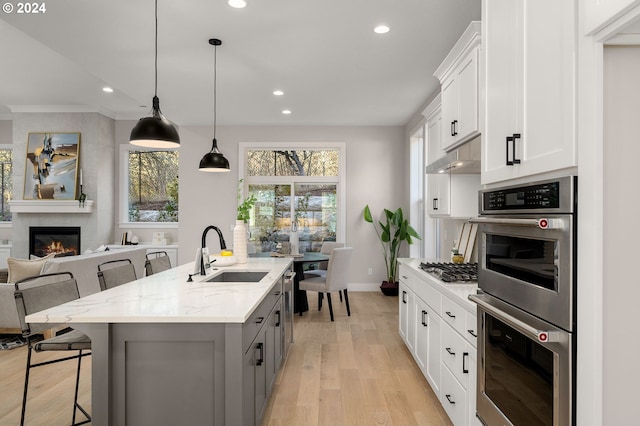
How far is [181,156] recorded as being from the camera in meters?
6.59

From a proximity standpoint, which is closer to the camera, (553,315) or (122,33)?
(553,315)

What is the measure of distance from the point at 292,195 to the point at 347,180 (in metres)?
1.00

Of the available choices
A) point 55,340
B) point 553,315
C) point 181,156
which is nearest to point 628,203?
point 553,315

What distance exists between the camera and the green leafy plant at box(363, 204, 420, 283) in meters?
6.02

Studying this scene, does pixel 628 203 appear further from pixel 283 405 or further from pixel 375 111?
pixel 375 111

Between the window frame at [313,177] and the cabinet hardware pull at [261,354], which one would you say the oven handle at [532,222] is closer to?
the cabinet hardware pull at [261,354]

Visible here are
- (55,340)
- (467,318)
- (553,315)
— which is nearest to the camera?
(553,315)

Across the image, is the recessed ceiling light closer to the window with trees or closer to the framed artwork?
the window with trees

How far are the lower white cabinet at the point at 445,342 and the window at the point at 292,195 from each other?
3.42 m

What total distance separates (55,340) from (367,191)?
5.14 meters

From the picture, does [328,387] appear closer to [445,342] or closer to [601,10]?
[445,342]

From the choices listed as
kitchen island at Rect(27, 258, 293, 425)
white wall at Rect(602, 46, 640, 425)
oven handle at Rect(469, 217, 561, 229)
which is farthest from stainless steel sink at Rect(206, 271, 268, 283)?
white wall at Rect(602, 46, 640, 425)

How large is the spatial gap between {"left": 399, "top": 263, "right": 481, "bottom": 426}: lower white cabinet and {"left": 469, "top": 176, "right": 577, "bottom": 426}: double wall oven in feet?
0.69

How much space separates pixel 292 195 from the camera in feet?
22.0
